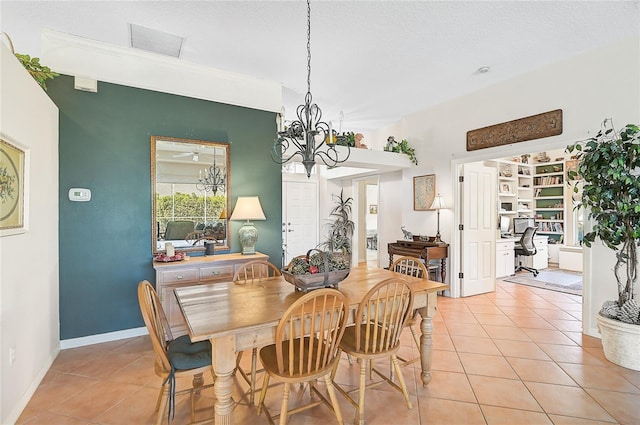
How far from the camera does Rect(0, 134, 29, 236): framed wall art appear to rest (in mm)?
1888

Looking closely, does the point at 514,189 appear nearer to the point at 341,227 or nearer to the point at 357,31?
the point at 341,227

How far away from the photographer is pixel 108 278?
3.24m

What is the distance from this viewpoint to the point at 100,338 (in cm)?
320

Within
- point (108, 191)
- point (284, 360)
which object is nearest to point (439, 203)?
point (284, 360)

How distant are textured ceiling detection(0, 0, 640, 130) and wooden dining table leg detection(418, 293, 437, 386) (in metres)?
2.45

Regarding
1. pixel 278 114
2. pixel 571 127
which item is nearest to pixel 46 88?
pixel 278 114

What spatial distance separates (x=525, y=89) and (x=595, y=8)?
1.28m

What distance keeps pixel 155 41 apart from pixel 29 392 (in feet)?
10.2

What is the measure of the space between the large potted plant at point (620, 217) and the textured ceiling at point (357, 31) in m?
1.18

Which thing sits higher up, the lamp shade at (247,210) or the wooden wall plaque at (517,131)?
the wooden wall plaque at (517,131)

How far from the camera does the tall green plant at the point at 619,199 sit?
8.95ft

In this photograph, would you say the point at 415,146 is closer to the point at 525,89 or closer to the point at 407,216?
the point at 407,216

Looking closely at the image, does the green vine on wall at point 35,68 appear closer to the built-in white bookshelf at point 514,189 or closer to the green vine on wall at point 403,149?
the green vine on wall at point 403,149

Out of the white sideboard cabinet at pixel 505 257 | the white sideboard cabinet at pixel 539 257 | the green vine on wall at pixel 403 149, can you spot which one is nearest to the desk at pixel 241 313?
the green vine on wall at pixel 403 149
